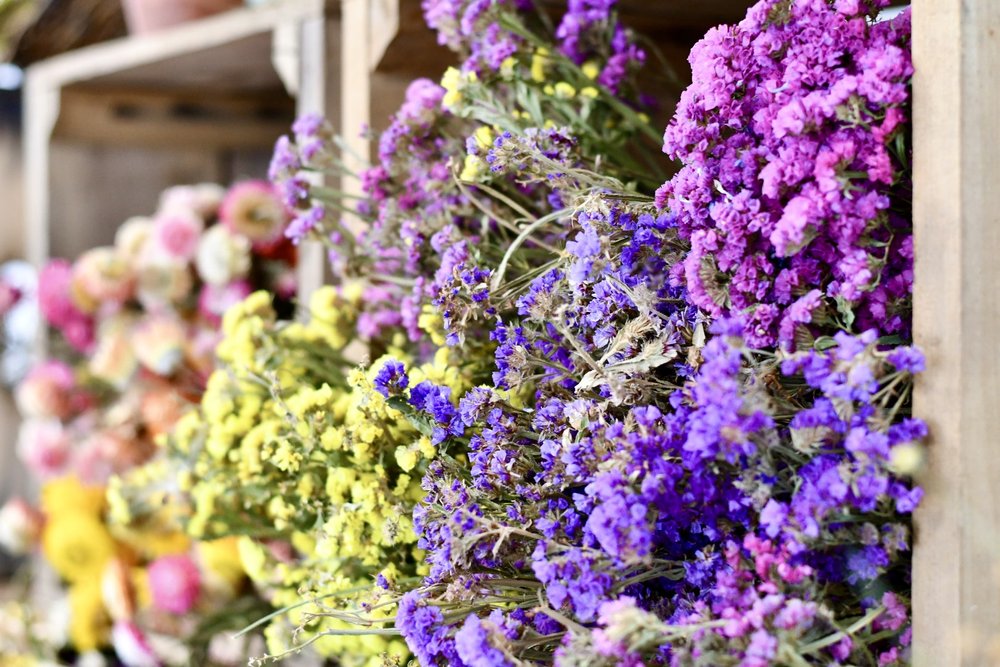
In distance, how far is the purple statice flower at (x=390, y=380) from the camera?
0.77 m

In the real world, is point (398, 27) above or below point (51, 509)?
above

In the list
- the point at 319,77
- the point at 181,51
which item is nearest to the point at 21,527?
the point at 181,51

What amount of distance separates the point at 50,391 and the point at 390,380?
115cm

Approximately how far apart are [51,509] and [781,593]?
1.35 meters

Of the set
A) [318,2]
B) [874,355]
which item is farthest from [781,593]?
[318,2]

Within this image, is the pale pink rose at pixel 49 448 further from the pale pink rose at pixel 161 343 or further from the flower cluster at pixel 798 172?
the flower cluster at pixel 798 172

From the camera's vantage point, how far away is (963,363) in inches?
24.5

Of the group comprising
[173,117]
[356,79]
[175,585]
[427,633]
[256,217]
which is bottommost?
[175,585]

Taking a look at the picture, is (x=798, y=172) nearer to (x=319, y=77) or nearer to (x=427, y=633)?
(x=427, y=633)

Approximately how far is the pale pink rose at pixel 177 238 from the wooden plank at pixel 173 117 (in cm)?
31

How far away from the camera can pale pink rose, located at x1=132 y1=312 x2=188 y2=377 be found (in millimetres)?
1611

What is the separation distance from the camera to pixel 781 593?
0.64 meters

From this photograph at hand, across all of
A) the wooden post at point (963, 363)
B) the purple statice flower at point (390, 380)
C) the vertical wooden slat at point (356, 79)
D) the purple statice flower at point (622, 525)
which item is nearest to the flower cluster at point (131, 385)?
the vertical wooden slat at point (356, 79)

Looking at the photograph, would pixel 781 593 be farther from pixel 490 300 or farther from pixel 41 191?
pixel 41 191
